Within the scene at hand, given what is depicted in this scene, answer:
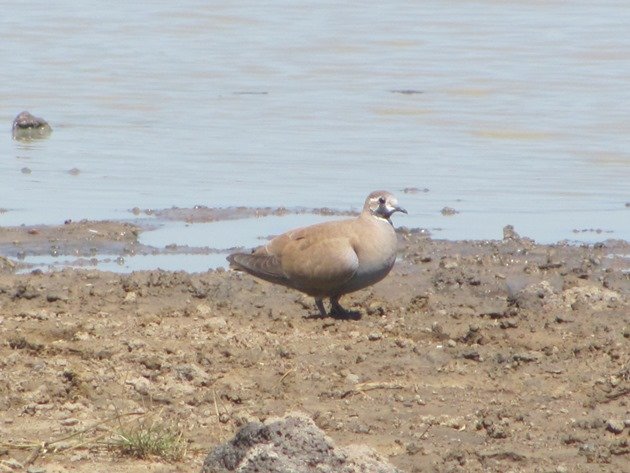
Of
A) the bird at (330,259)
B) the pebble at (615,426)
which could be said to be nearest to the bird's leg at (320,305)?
the bird at (330,259)

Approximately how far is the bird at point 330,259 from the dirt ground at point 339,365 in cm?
20

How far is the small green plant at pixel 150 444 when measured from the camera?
5691 millimetres

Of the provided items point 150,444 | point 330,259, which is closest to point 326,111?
point 330,259

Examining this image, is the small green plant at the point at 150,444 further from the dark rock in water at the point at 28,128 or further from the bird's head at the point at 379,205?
the dark rock in water at the point at 28,128

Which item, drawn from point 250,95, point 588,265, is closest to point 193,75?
point 250,95

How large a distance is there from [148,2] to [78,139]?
39.6ft

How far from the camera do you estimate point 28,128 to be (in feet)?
49.7

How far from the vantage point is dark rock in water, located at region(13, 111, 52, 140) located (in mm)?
15078

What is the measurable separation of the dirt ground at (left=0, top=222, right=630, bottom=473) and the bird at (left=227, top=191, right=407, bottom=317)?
0.20 metres

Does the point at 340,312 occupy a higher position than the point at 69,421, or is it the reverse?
the point at 69,421

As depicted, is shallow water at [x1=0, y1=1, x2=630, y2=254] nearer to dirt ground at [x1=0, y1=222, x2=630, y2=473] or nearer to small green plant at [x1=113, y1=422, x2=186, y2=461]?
dirt ground at [x1=0, y1=222, x2=630, y2=473]

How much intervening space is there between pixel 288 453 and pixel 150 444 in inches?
31.2

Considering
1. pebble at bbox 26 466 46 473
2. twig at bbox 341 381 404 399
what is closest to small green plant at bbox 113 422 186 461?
pebble at bbox 26 466 46 473

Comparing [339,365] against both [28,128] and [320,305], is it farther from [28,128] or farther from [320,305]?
[28,128]
